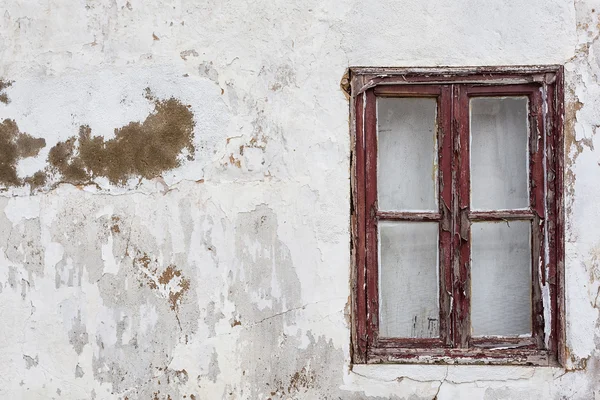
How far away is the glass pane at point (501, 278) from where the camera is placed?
2.44m

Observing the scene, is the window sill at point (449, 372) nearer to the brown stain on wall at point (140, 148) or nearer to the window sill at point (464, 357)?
the window sill at point (464, 357)

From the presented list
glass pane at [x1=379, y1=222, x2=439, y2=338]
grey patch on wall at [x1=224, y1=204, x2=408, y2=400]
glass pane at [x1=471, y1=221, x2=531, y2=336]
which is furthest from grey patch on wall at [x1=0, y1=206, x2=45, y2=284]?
glass pane at [x1=471, y1=221, x2=531, y2=336]

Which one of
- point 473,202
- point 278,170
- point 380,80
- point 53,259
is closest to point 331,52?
point 380,80

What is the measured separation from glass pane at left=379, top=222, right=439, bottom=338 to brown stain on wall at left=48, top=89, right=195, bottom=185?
34.8 inches

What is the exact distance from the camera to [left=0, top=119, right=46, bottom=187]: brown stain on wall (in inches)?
95.9

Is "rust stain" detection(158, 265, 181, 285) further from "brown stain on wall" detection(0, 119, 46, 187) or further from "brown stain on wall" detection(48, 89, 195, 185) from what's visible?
"brown stain on wall" detection(0, 119, 46, 187)

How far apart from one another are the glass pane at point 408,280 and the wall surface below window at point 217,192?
0.17 m

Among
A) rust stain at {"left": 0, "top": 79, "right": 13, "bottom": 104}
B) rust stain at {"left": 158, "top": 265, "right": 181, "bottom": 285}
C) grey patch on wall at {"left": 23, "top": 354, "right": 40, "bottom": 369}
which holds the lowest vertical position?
grey patch on wall at {"left": 23, "top": 354, "right": 40, "bottom": 369}

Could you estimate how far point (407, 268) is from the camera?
2.47m

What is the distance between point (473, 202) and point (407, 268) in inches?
15.0

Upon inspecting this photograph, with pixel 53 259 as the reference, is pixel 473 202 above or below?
above

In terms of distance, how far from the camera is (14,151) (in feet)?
8.01

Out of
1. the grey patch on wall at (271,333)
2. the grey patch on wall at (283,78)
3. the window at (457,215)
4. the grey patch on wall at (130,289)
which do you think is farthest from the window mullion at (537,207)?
the grey patch on wall at (130,289)

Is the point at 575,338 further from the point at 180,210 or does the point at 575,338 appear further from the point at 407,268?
the point at 180,210
